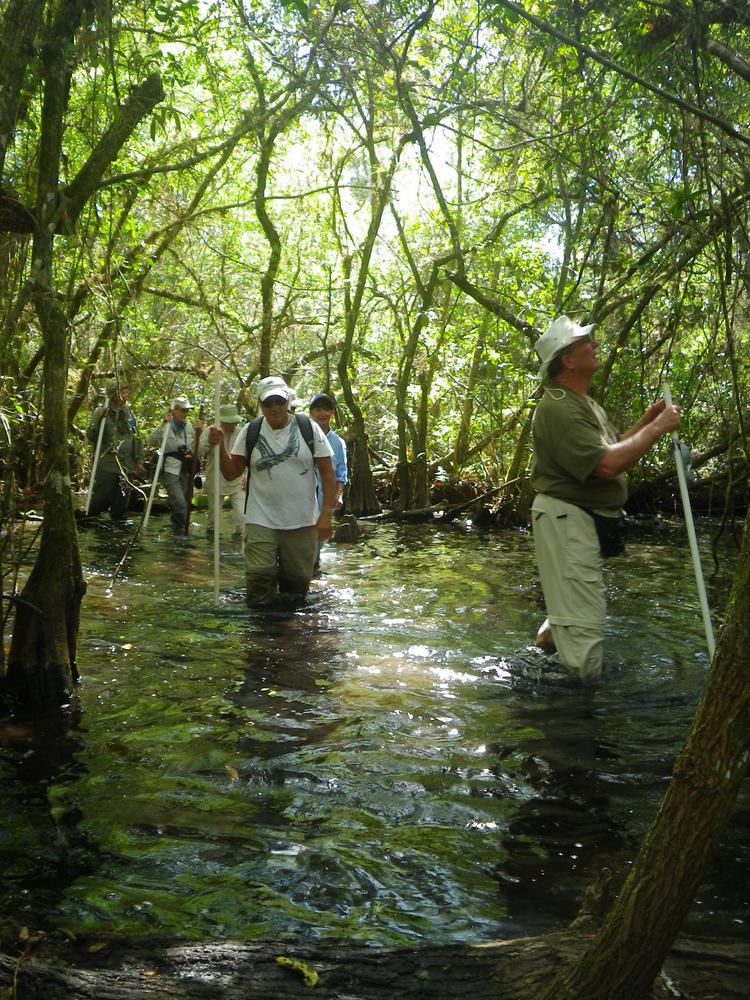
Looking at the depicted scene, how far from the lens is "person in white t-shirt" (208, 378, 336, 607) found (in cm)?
820

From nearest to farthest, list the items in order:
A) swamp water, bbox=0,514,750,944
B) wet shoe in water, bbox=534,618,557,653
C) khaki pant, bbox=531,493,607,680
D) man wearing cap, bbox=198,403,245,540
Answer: swamp water, bbox=0,514,750,944, khaki pant, bbox=531,493,607,680, wet shoe in water, bbox=534,618,557,653, man wearing cap, bbox=198,403,245,540

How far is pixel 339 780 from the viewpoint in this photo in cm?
475

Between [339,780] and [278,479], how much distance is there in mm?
3845

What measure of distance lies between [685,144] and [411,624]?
176 inches

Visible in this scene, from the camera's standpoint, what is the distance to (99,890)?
11.6ft

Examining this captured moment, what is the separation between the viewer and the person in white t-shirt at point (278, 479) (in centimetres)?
820

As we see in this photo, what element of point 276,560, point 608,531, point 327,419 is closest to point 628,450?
point 608,531

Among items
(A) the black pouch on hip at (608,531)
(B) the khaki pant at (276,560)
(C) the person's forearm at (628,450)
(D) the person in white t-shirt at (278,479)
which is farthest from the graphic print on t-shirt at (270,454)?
(C) the person's forearm at (628,450)

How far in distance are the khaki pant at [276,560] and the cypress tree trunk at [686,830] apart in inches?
250

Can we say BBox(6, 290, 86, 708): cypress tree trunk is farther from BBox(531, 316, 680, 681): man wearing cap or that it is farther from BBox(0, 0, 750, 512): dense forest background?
BBox(531, 316, 680, 681): man wearing cap

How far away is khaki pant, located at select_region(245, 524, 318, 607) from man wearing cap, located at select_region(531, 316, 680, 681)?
9.64ft

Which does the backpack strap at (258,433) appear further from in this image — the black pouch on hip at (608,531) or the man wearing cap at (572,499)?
the black pouch on hip at (608,531)

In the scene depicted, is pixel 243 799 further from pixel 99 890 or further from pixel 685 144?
pixel 685 144

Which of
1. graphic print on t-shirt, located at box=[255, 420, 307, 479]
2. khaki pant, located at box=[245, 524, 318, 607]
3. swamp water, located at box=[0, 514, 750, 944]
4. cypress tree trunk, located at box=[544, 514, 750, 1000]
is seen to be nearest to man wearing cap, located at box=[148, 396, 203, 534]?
swamp water, located at box=[0, 514, 750, 944]
